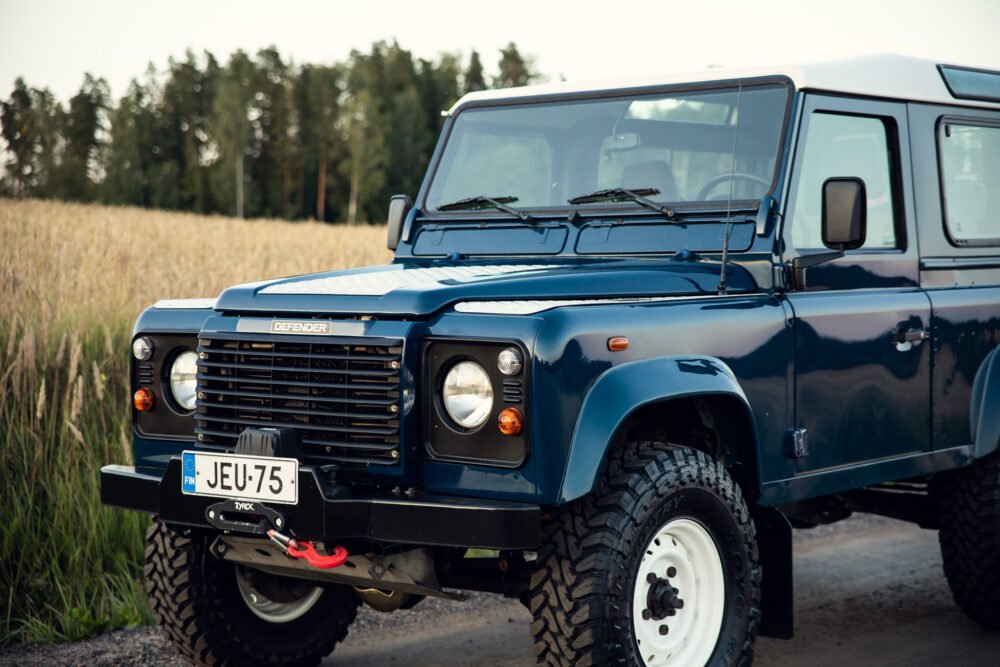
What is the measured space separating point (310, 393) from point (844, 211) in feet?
6.33

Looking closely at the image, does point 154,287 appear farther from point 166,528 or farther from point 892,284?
point 892,284

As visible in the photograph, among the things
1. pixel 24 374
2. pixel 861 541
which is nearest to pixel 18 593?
pixel 24 374

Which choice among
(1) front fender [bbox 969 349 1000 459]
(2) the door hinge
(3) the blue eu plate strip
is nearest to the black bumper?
(3) the blue eu plate strip

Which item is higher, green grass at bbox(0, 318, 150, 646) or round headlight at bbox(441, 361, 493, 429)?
round headlight at bbox(441, 361, 493, 429)

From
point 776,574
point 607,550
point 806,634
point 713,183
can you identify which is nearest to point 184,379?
point 607,550

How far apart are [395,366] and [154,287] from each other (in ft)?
16.7

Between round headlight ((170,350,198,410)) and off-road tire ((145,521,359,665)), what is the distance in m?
0.42

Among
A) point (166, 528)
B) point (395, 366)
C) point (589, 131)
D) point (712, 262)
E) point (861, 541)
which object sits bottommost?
point (861, 541)

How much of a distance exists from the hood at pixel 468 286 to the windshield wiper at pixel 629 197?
231 mm

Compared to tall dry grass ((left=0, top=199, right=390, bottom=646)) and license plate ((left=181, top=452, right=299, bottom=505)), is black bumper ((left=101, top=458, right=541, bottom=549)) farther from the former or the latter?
tall dry grass ((left=0, top=199, right=390, bottom=646))

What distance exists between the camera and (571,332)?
321 centimetres

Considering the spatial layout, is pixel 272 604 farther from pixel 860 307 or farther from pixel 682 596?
pixel 860 307

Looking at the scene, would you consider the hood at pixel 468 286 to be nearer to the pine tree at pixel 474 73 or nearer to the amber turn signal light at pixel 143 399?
the amber turn signal light at pixel 143 399

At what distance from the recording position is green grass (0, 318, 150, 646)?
197 inches
